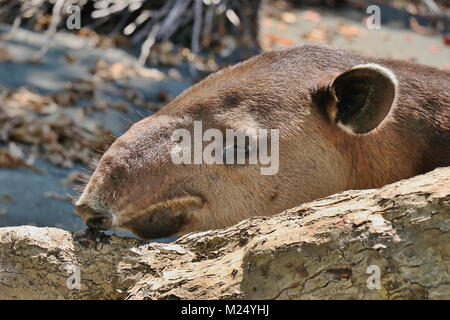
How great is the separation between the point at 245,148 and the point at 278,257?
0.94 m

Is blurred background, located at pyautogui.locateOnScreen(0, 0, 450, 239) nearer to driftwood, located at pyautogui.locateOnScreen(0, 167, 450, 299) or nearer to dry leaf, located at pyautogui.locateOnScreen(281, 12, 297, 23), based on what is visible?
dry leaf, located at pyautogui.locateOnScreen(281, 12, 297, 23)

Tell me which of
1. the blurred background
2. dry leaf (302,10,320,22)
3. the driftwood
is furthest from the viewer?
dry leaf (302,10,320,22)

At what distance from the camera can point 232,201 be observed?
12.6ft

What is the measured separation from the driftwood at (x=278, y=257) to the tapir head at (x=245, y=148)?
0.99ft

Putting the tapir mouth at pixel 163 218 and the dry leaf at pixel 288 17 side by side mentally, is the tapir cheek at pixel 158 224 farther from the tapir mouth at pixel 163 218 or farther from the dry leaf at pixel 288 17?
the dry leaf at pixel 288 17

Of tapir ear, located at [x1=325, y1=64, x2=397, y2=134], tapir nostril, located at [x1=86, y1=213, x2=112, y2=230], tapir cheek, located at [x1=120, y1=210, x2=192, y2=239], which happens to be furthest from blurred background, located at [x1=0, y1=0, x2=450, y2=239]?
tapir ear, located at [x1=325, y1=64, x2=397, y2=134]

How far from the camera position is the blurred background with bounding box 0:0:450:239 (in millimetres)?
7461

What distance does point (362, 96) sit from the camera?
12.0 ft

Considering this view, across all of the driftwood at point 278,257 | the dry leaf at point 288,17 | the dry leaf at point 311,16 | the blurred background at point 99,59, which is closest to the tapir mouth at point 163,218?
the driftwood at point 278,257

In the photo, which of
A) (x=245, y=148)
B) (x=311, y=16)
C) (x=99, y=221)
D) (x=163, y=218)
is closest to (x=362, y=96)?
(x=245, y=148)

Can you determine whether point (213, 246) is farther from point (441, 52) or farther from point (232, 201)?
point (441, 52)

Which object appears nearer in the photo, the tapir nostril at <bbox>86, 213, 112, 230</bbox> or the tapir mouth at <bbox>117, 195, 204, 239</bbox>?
the tapir nostril at <bbox>86, 213, 112, 230</bbox>

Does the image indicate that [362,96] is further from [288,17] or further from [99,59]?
[288,17]

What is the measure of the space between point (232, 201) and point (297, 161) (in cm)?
41
